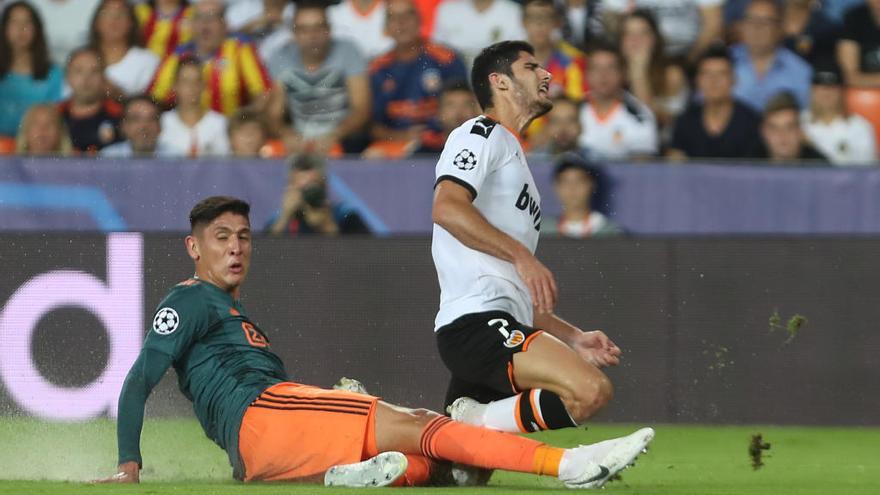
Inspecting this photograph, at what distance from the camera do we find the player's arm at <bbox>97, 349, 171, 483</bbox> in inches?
228

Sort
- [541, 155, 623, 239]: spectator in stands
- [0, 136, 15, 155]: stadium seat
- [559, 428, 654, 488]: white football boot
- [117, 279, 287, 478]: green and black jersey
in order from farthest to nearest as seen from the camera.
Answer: [0, 136, 15, 155]: stadium seat < [541, 155, 623, 239]: spectator in stands < [117, 279, 287, 478]: green and black jersey < [559, 428, 654, 488]: white football boot

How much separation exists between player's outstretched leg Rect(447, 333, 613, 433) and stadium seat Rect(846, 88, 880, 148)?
5.43 metres

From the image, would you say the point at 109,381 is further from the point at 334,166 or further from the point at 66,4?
the point at 66,4

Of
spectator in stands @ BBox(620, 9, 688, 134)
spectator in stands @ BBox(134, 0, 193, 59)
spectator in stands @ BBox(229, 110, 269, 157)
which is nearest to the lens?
spectator in stands @ BBox(229, 110, 269, 157)

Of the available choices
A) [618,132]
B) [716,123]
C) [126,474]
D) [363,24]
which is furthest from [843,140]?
[126,474]

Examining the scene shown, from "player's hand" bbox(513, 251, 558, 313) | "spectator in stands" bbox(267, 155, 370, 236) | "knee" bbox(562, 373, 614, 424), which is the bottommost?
"knee" bbox(562, 373, 614, 424)

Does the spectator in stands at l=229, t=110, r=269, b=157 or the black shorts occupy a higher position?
the spectator in stands at l=229, t=110, r=269, b=157

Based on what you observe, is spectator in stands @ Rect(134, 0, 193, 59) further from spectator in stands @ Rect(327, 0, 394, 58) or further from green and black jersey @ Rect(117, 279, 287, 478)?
green and black jersey @ Rect(117, 279, 287, 478)

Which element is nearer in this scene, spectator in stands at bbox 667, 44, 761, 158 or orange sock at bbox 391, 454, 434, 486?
orange sock at bbox 391, 454, 434, 486

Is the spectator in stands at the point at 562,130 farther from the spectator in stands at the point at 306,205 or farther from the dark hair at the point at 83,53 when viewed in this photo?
the dark hair at the point at 83,53

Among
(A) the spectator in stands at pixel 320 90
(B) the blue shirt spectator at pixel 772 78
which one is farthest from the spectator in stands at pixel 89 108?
(B) the blue shirt spectator at pixel 772 78

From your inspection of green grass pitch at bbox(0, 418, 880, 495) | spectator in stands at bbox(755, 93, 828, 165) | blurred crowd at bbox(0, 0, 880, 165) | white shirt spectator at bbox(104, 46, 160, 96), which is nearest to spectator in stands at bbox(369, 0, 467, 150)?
blurred crowd at bbox(0, 0, 880, 165)

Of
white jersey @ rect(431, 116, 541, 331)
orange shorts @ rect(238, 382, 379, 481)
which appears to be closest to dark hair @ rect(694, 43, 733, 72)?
white jersey @ rect(431, 116, 541, 331)

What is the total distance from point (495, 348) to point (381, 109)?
498 centimetres
